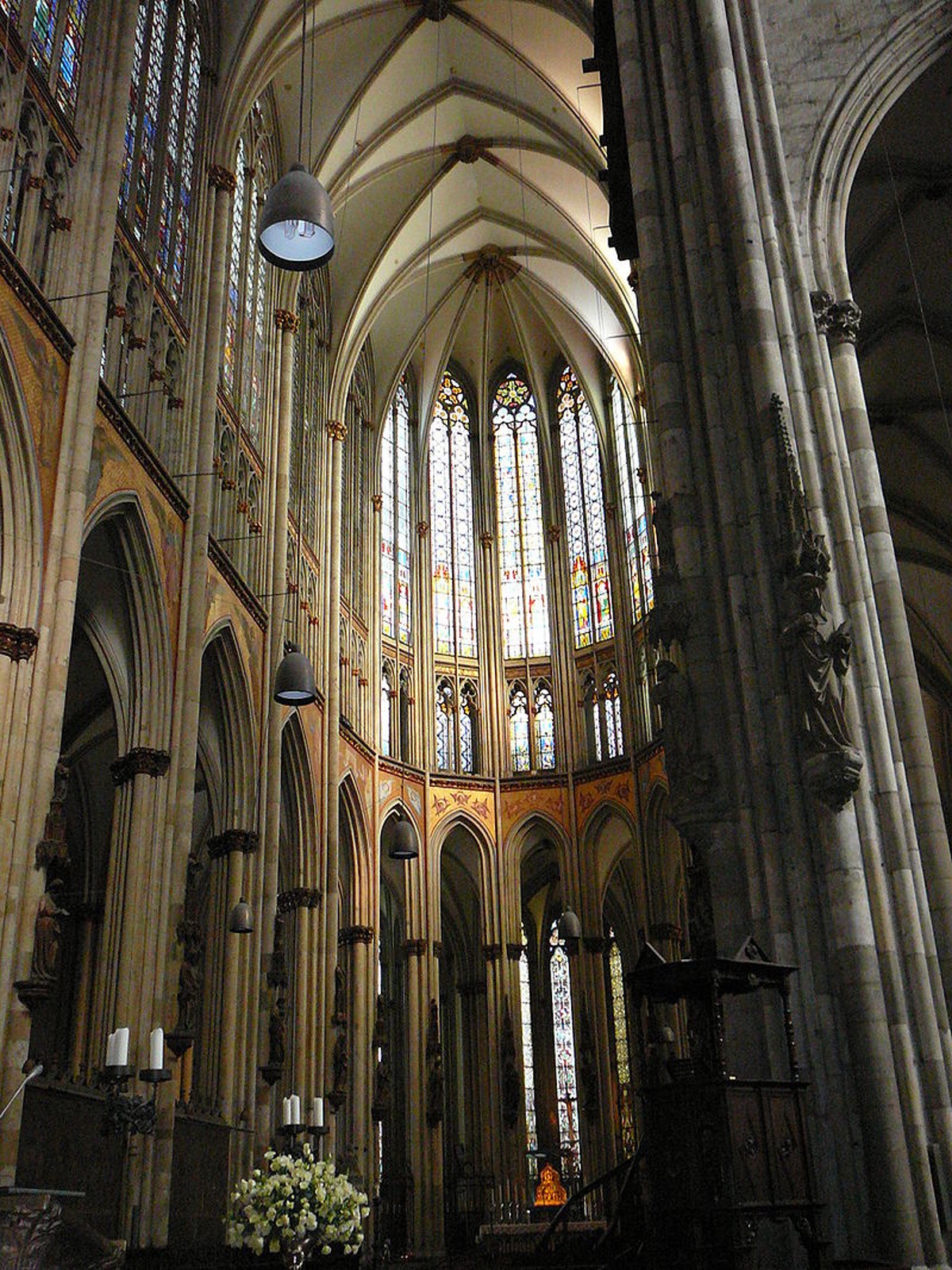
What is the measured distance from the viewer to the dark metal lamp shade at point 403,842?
22.0 meters

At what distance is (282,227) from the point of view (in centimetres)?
1160

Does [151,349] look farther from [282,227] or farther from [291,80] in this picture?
[291,80]

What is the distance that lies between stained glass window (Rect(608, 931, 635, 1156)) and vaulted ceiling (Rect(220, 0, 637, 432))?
Answer: 1523cm

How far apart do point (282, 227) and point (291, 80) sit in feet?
49.9

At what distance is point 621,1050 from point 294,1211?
21.8 metres

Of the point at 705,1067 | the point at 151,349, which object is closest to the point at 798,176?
the point at 705,1067

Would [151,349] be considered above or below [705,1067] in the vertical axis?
above

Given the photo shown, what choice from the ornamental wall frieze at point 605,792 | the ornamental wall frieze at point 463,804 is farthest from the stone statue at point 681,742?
the ornamental wall frieze at point 463,804

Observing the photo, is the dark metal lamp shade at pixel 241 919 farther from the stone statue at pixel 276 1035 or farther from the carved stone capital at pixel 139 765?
the carved stone capital at pixel 139 765

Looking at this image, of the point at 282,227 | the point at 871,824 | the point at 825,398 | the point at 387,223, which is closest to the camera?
the point at 871,824

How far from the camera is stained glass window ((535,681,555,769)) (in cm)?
3088

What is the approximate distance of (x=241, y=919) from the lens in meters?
17.6

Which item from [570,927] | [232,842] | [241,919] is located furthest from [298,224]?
[570,927]

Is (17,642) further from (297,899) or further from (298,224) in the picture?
(297,899)
